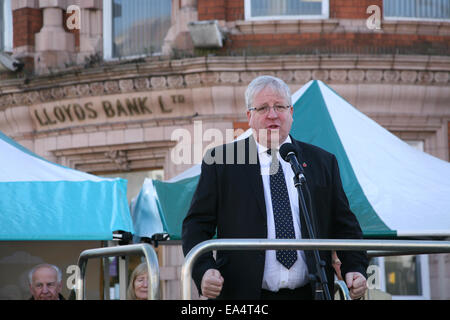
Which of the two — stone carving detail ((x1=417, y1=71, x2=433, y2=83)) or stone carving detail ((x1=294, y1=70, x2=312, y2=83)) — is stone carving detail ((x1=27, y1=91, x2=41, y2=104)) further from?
stone carving detail ((x1=417, y1=71, x2=433, y2=83))

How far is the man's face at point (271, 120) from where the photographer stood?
4.05m

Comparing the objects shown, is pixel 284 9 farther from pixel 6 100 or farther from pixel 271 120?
pixel 271 120

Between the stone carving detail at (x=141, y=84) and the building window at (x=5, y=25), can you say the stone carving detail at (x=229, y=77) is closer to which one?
the stone carving detail at (x=141, y=84)

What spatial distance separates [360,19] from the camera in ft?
40.3

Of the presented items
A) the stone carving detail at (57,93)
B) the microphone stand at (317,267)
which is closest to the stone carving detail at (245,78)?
the stone carving detail at (57,93)

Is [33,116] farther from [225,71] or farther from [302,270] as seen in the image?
[302,270]

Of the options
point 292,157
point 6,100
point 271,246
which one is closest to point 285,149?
point 292,157

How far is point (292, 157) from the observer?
3768 mm

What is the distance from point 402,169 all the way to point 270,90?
10.7ft

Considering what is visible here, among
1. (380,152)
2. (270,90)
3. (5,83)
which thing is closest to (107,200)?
(380,152)

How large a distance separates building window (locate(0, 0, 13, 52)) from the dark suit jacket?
35.0ft

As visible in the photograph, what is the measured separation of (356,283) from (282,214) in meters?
0.45

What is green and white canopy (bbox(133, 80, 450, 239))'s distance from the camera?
648 centimetres

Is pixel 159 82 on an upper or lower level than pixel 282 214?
upper
